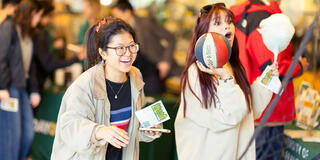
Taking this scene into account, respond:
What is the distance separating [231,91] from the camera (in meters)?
2.28

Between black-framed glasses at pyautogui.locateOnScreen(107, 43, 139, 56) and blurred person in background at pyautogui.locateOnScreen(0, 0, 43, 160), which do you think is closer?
black-framed glasses at pyautogui.locateOnScreen(107, 43, 139, 56)

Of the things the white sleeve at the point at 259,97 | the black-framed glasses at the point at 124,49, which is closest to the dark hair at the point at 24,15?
the black-framed glasses at the point at 124,49

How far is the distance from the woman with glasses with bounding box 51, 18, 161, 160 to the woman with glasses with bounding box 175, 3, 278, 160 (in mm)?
198

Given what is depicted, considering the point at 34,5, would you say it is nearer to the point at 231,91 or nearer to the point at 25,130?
the point at 25,130

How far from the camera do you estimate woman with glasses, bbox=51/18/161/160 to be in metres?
2.22

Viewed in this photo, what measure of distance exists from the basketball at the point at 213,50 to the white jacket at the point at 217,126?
12cm

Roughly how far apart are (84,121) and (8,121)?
2261 mm

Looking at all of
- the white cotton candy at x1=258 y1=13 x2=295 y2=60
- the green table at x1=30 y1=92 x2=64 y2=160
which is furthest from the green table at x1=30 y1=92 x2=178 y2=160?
the white cotton candy at x1=258 y1=13 x2=295 y2=60

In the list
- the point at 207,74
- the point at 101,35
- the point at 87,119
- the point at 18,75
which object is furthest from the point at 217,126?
the point at 18,75

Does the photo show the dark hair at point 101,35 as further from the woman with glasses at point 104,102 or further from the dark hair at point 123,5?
the dark hair at point 123,5

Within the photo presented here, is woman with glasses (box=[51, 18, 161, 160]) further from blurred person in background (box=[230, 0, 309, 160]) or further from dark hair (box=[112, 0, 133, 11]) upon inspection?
dark hair (box=[112, 0, 133, 11])

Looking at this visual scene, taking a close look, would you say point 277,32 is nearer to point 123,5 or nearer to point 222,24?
point 222,24

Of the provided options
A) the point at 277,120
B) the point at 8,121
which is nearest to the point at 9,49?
the point at 8,121

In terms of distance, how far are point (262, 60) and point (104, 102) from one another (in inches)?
42.6
